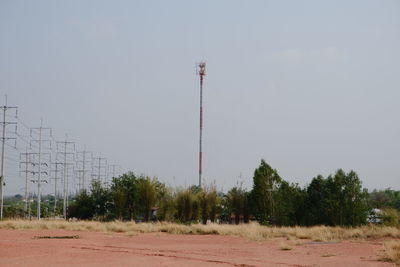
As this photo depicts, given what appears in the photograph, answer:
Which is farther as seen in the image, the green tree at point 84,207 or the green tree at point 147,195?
the green tree at point 84,207

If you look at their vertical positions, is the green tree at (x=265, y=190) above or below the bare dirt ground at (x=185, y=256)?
above

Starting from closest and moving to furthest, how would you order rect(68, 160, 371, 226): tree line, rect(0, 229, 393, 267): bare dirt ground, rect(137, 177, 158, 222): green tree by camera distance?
1. rect(0, 229, 393, 267): bare dirt ground
2. rect(68, 160, 371, 226): tree line
3. rect(137, 177, 158, 222): green tree

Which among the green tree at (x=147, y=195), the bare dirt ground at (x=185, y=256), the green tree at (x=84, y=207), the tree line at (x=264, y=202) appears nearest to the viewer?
the bare dirt ground at (x=185, y=256)

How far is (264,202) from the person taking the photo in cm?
3759

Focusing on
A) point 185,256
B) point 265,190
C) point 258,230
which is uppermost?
point 265,190

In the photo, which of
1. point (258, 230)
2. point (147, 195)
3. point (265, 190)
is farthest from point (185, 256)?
point (147, 195)

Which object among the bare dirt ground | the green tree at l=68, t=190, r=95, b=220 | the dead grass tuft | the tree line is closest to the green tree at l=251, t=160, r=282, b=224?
the tree line

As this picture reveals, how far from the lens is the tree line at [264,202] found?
117 ft

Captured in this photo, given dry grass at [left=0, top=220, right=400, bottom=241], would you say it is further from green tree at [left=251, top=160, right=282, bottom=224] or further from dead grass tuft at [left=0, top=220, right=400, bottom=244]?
green tree at [left=251, top=160, right=282, bottom=224]

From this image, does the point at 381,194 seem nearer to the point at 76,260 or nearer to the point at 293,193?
the point at 293,193

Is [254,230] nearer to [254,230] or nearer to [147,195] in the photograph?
[254,230]

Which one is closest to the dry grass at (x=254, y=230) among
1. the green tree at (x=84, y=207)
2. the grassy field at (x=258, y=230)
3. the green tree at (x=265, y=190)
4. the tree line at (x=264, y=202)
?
the grassy field at (x=258, y=230)

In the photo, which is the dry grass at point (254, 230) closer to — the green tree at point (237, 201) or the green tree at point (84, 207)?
the green tree at point (237, 201)

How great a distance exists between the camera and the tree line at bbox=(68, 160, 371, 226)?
117ft
